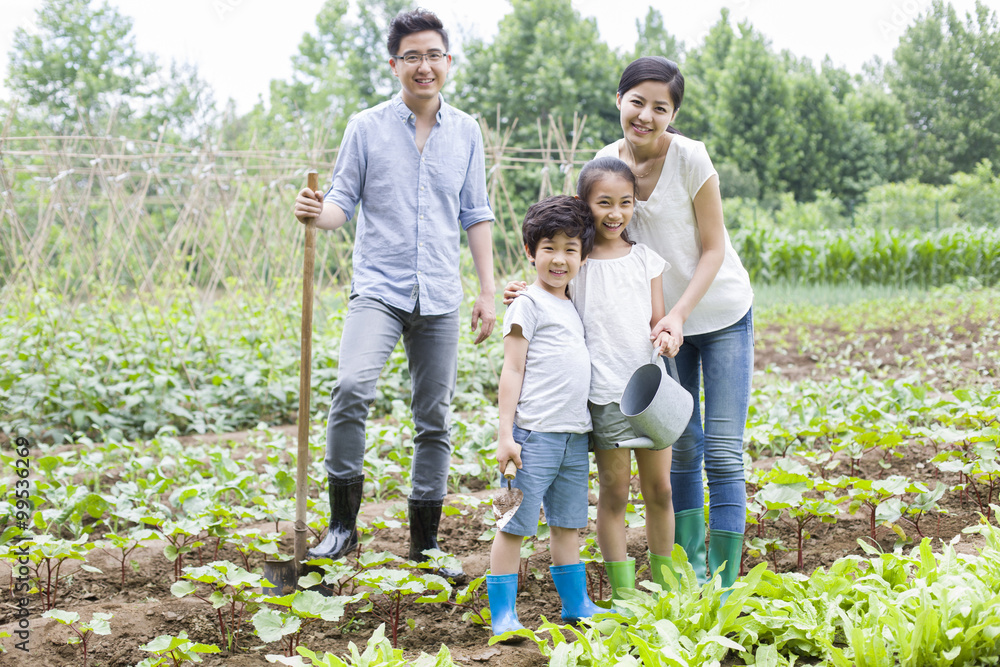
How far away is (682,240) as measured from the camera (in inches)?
82.8

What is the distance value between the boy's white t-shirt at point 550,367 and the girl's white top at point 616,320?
40 millimetres

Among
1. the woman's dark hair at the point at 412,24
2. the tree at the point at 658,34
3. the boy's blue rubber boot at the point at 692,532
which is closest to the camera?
the boy's blue rubber boot at the point at 692,532

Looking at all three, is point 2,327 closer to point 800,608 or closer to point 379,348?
point 379,348

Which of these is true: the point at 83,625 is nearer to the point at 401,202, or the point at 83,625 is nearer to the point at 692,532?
the point at 401,202

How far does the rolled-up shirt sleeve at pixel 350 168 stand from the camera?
2.42 meters

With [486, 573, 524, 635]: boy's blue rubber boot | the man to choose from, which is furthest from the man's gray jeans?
[486, 573, 524, 635]: boy's blue rubber boot

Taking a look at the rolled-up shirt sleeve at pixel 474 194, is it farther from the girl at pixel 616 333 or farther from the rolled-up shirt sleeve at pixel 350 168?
the girl at pixel 616 333

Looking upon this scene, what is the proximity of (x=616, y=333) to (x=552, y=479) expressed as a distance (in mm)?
420

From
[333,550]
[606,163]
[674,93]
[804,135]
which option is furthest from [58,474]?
[804,135]

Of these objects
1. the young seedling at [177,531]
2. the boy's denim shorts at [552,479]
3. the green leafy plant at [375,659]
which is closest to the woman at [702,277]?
the boy's denim shorts at [552,479]

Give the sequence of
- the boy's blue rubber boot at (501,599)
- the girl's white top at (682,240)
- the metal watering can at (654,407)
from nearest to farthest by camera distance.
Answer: the metal watering can at (654,407) → the boy's blue rubber boot at (501,599) → the girl's white top at (682,240)

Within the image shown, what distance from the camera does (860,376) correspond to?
4234 mm

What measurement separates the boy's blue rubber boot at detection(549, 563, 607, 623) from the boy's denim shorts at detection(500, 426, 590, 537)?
116 millimetres

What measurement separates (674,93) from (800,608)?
1320 millimetres
